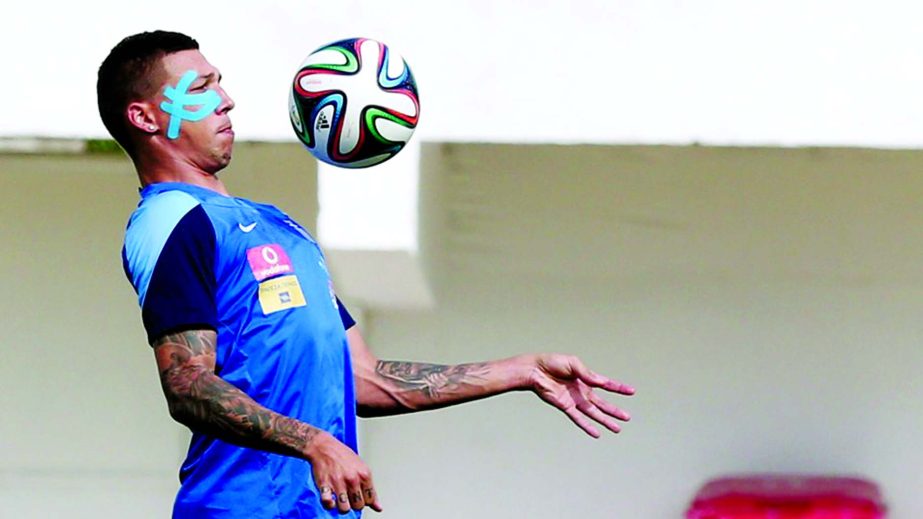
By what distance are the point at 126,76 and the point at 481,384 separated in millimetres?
929

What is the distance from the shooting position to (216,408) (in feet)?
10.2

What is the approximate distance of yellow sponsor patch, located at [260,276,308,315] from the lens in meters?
3.33

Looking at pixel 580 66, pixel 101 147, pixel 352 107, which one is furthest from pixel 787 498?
pixel 352 107

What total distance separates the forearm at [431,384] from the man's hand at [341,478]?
2.17ft

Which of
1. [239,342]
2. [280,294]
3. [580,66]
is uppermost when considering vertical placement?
[580,66]

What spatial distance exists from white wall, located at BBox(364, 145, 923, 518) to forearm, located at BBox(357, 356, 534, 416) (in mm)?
2925

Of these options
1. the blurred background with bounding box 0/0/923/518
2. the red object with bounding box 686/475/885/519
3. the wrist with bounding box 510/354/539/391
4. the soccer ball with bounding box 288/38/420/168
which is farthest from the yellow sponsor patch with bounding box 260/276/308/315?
the red object with bounding box 686/475/885/519

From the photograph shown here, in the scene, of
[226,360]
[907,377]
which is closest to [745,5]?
[907,377]

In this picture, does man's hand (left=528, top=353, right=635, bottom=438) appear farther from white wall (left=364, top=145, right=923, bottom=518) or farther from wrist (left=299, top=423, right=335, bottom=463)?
white wall (left=364, top=145, right=923, bottom=518)

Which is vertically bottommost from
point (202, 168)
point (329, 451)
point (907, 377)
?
point (329, 451)

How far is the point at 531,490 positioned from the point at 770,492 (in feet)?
2.99

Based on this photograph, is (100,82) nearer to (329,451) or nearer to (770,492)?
(329,451)

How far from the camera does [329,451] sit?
3008 mm

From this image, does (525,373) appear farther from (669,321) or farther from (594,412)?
(669,321)
